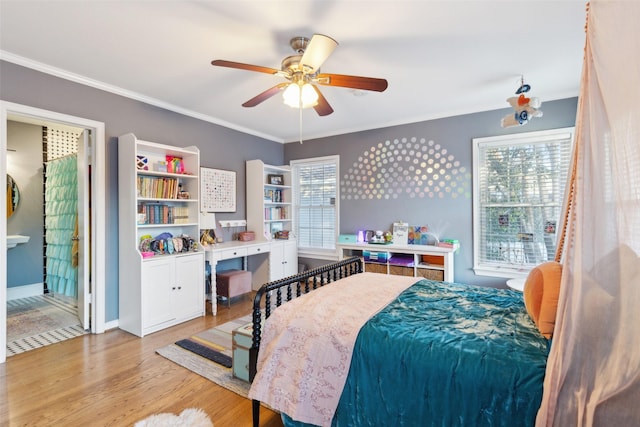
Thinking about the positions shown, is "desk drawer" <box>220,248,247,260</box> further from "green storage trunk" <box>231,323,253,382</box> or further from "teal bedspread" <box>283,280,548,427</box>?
"teal bedspread" <box>283,280,548,427</box>

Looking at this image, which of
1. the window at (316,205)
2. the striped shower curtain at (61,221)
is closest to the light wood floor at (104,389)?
the striped shower curtain at (61,221)

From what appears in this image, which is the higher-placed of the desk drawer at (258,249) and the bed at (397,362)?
the desk drawer at (258,249)

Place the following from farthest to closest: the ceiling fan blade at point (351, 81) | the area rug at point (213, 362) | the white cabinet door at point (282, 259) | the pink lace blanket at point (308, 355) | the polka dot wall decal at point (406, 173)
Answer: the white cabinet door at point (282, 259) < the polka dot wall decal at point (406, 173) < the area rug at point (213, 362) < the ceiling fan blade at point (351, 81) < the pink lace blanket at point (308, 355)

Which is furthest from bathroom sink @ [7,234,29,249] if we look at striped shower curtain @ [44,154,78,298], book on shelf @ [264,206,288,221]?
book on shelf @ [264,206,288,221]

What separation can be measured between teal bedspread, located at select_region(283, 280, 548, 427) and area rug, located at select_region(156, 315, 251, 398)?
0.78 m

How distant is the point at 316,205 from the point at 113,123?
304 cm

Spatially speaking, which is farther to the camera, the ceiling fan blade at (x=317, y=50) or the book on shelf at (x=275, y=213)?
the book on shelf at (x=275, y=213)

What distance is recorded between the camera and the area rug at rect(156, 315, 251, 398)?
7.39 ft

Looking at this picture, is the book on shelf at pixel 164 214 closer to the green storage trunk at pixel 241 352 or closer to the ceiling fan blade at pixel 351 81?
the green storage trunk at pixel 241 352

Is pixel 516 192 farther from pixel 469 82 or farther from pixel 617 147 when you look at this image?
pixel 617 147

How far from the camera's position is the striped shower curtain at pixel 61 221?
13.3 feet

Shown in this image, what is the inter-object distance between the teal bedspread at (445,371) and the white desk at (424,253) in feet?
6.70

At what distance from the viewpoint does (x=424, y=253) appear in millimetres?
3902

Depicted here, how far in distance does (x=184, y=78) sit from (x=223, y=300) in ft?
9.18
